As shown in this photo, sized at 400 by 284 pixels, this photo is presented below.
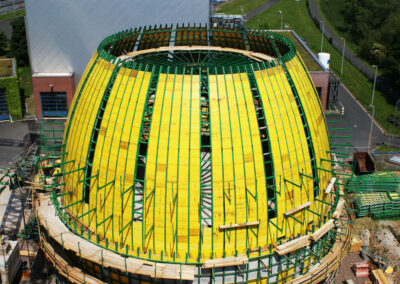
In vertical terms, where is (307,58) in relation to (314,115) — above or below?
below

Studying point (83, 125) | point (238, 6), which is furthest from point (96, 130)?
point (238, 6)

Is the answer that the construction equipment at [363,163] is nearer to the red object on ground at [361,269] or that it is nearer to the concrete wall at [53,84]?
the red object on ground at [361,269]

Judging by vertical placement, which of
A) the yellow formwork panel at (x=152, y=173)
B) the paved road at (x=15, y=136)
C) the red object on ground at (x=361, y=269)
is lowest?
the red object on ground at (x=361, y=269)

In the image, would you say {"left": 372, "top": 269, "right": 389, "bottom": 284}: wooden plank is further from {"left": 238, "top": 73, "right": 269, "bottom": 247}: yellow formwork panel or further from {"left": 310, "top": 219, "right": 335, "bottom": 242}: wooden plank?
{"left": 238, "top": 73, "right": 269, "bottom": 247}: yellow formwork panel

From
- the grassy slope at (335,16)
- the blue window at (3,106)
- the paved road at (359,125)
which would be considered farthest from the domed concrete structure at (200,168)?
the grassy slope at (335,16)

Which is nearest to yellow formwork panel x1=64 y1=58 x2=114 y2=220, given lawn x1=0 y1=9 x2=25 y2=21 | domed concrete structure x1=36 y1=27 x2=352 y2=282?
domed concrete structure x1=36 y1=27 x2=352 y2=282

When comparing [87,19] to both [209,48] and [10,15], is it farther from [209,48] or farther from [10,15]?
[10,15]
